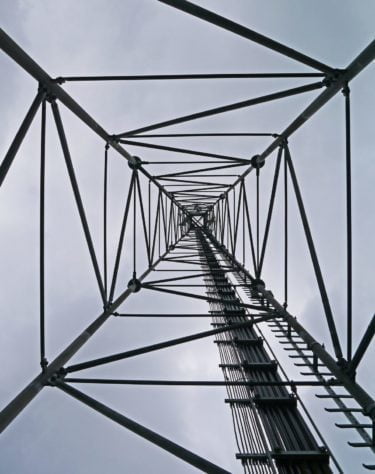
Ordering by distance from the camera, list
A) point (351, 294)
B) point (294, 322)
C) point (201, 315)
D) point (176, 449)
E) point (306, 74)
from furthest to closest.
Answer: point (201, 315) < point (294, 322) < point (306, 74) < point (351, 294) < point (176, 449)

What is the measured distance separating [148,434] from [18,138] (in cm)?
348

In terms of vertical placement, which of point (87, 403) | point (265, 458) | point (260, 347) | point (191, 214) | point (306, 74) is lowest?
point (265, 458)

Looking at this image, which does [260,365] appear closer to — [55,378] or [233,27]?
[55,378]

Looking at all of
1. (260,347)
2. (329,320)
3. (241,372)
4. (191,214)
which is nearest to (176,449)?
(329,320)

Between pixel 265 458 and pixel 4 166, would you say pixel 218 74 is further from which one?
pixel 265 458

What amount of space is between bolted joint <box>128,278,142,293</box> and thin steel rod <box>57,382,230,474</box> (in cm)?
384

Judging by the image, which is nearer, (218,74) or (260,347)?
(218,74)

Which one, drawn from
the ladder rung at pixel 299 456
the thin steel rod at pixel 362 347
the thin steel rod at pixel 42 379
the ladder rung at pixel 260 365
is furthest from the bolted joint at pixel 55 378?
the ladder rung at pixel 260 365

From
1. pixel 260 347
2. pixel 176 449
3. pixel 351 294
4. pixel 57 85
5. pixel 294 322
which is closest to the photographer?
pixel 176 449

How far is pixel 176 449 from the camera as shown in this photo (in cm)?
360

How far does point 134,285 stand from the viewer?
27.6 ft

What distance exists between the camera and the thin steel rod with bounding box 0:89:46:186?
3611 mm

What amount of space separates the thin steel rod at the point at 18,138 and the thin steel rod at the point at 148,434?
105 inches

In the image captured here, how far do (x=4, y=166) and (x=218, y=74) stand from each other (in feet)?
11.3
